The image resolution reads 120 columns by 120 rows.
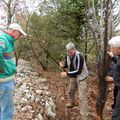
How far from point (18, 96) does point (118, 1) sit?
3.80 meters

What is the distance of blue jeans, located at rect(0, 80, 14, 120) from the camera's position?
4.50 metres

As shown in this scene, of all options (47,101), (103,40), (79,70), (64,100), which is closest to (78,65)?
(79,70)

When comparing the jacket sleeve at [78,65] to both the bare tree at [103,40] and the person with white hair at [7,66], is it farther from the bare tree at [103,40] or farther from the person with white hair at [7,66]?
the person with white hair at [7,66]

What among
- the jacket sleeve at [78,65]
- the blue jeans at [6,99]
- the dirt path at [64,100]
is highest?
the jacket sleeve at [78,65]

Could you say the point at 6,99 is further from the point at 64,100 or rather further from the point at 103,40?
the point at 64,100

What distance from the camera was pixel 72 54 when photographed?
642cm

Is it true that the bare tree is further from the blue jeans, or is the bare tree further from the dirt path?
the blue jeans

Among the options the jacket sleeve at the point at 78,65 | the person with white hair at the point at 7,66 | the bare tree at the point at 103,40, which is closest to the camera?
the person with white hair at the point at 7,66

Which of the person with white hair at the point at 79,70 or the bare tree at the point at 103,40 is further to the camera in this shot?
the person with white hair at the point at 79,70

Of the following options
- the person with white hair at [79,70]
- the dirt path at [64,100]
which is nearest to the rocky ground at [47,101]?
the dirt path at [64,100]

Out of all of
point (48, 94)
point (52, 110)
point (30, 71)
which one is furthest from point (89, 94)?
point (30, 71)

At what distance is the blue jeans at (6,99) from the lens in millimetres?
4496

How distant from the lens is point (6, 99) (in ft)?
15.0

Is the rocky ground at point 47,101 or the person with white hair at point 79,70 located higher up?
the person with white hair at point 79,70
